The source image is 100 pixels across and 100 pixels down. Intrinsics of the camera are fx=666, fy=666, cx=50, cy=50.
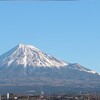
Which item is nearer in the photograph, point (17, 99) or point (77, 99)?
point (17, 99)

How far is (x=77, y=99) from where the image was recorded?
9119 cm

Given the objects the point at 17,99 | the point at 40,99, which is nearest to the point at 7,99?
the point at 17,99

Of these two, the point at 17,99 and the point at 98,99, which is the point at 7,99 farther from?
the point at 98,99

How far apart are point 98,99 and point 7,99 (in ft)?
44.6

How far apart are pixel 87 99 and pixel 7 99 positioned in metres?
12.6

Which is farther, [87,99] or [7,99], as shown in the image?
[87,99]

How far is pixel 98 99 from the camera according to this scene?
9044 cm

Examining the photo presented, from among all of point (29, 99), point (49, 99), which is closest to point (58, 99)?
point (49, 99)

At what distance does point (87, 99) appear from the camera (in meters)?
90.9

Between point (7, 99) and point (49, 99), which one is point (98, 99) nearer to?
point (49, 99)

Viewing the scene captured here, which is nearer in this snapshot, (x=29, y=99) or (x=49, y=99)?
(x=29, y=99)

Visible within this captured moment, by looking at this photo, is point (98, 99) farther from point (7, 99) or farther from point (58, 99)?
point (7, 99)

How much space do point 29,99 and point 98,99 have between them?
32.5 feet

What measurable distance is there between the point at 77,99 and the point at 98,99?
292 centimetres
